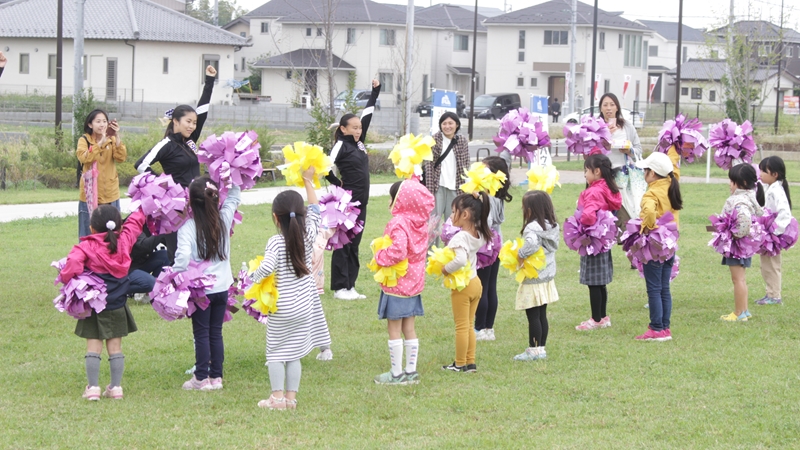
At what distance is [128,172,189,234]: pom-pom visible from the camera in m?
6.21

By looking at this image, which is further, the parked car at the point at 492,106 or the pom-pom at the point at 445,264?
the parked car at the point at 492,106

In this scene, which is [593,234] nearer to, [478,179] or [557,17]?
[478,179]

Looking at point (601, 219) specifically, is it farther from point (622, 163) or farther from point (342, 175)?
point (342, 175)

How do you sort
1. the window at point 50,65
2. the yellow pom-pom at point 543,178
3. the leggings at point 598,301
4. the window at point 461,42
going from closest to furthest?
the yellow pom-pom at point 543,178, the leggings at point 598,301, the window at point 50,65, the window at point 461,42

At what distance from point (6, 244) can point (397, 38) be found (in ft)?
167

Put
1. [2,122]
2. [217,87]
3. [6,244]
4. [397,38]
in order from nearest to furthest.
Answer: [6,244] → [2,122] → [217,87] → [397,38]

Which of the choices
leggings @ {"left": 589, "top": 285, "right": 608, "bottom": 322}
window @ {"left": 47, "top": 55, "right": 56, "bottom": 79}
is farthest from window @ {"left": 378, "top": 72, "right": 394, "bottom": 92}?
leggings @ {"left": 589, "top": 285, "right": 608, "bottom": 322}

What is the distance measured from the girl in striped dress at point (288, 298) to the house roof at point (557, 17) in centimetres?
5710

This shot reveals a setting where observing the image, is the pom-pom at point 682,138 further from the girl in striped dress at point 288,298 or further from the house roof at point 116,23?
the house roof at point 116,23

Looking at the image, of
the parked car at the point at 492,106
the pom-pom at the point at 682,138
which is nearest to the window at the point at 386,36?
the parked car at the point at 492,106

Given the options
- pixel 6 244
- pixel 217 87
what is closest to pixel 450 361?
pixel 6 244

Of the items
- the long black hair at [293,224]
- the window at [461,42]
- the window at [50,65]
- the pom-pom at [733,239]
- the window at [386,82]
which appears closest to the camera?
the long black hair at [293,224]

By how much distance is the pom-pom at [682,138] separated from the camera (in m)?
9.12

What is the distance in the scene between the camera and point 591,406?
591 centimetres
